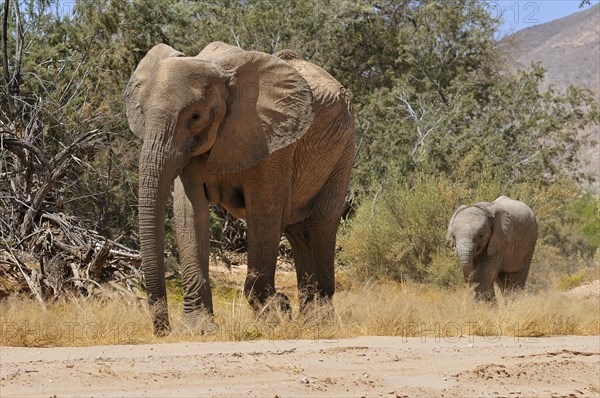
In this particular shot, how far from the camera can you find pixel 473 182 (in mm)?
21297

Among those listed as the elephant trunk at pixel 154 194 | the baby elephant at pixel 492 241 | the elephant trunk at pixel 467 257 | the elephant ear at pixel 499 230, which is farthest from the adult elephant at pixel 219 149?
the elephant ear at pixel 499 230

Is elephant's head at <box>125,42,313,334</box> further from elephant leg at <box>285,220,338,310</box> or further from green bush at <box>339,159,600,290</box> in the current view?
green bush at <box>339,159,600,290</box>

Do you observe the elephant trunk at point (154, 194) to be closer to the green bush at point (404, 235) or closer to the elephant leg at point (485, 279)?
the elephant leg at point (485, 279)

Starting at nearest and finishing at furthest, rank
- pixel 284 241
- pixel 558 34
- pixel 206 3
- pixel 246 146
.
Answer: pixel 246 146 → pixel 284 241 → pixel 206 3 → pixel 558 34

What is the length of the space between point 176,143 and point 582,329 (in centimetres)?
549

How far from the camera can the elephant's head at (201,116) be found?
9125mm

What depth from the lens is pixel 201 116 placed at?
9469mm

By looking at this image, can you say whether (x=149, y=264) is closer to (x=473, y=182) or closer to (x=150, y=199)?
(x=150, y=199)

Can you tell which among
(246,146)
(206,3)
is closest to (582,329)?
(246,146)

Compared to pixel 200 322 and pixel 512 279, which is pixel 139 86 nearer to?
pixel 200 322

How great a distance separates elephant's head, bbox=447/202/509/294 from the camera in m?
14.1

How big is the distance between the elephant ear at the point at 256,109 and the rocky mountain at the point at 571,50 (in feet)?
189

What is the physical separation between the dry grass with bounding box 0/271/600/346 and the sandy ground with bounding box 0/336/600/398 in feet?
1.11

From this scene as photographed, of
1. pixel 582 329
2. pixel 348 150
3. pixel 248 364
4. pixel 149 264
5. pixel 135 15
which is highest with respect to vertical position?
pixel 135 15
